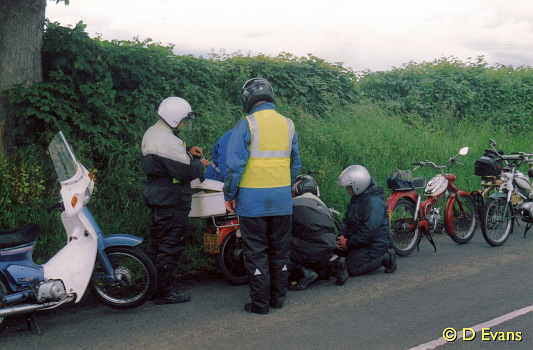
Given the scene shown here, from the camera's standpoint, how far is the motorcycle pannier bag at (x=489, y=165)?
885 cm

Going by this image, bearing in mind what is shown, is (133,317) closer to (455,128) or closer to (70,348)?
(70,348)

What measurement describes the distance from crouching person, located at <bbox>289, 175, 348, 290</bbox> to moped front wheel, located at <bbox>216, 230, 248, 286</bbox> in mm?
623

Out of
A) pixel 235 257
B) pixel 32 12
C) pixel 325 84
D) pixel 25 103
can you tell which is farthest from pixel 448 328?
pixel 325 84

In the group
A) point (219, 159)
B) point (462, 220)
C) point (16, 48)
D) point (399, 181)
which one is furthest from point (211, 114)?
point (462, 220)

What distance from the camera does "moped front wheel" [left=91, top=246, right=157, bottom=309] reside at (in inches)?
213

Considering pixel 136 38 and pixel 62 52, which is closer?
pixel 62 52

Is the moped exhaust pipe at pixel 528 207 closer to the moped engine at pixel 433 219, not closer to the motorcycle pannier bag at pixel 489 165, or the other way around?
the motorcycle pannier bag at pixel 489 165

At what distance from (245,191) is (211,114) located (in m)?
4.31

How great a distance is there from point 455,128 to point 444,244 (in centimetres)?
644

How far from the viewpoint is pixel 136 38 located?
907 centimetres

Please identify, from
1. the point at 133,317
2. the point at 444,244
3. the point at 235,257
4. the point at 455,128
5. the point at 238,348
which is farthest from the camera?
the point at 455,128

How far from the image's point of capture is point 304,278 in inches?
245

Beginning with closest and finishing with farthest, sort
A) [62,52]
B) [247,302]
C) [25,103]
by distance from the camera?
[247,302], [25,103], [62,52]

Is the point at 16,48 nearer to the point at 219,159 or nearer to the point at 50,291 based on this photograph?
the point at 219,159
